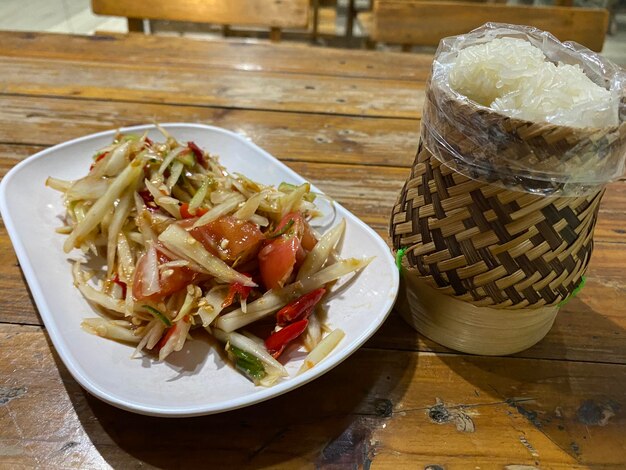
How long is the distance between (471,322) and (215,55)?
1.58 metres

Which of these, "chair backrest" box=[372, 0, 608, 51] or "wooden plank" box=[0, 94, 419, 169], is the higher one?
"chair backrest" box=[372, 0, 608, 51]

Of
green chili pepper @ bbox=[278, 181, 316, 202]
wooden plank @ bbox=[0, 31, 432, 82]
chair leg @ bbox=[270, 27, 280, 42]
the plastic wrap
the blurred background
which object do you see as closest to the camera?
the plastic wrap

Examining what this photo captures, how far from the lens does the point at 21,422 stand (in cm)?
74

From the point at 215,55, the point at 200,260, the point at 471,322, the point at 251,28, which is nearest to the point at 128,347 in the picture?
the point at 200,260

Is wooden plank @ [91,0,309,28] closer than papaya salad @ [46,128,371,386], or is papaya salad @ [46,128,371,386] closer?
papaya salad @ [46,128,371,386]

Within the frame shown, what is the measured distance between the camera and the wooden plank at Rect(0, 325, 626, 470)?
71cm

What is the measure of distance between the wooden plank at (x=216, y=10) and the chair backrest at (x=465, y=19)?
37 cm

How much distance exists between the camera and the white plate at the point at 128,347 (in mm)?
709

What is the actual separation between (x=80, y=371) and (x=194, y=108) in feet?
3.70

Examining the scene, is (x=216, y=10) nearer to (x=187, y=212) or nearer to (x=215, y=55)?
(x=215, y=55)

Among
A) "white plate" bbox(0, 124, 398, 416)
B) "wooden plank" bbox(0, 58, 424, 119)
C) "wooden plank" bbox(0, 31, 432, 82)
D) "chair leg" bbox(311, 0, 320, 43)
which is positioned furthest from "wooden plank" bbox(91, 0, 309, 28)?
"chair leg" bbox(311, 0, 320, 43)

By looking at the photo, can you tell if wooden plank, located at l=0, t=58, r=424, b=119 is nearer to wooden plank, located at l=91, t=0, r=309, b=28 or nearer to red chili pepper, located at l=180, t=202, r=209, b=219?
wooden plank, located at l=91, t=0, r=309, b=28

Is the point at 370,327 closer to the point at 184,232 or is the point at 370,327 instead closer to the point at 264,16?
the point at 184,232

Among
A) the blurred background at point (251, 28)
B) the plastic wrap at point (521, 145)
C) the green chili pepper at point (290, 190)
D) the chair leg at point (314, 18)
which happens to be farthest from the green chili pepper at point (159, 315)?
the chair leg at point (314, 18)
